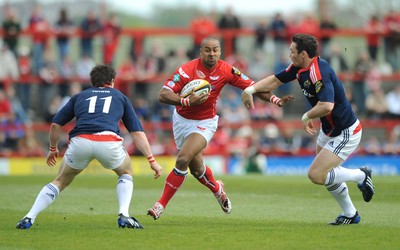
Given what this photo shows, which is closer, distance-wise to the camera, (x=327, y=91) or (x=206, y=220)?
(x=327, y=91)

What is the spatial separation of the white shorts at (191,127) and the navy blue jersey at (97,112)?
1513 mm

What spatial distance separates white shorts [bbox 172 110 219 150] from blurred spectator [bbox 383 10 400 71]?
63.4 ft

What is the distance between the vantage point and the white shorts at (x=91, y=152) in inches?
419

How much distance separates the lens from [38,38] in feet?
93.4

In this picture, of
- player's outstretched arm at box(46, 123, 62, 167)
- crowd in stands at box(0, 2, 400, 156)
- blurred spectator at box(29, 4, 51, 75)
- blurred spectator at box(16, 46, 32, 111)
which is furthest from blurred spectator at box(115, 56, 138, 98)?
player's outstretched arm at box(46, 123, 62, 167)

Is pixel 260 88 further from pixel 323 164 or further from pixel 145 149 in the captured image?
pixel 145 149

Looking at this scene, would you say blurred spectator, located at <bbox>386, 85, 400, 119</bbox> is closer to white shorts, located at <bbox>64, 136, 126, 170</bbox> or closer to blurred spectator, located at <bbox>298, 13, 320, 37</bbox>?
blurred spectator, located at <bbox>298, 13, 320, 37</bbox>

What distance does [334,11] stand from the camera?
53500 mm

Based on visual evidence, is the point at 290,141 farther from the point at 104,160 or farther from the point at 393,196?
the point at 104,160

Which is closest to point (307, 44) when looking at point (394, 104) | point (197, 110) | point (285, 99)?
point (285, 99)

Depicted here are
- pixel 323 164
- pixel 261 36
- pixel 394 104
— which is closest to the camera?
pixel 323 164

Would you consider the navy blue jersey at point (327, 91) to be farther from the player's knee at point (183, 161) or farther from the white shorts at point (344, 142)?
the player's knee at point (183, 161)

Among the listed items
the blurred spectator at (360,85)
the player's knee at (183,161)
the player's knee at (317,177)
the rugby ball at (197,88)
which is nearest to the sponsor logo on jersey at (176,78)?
the rugby ball at (197,88)

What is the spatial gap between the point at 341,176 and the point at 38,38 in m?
18.7
